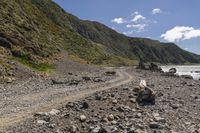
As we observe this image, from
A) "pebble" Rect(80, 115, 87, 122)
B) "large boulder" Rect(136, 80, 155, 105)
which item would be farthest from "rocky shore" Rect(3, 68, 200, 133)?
"large boulder" Rect(136, 80, 155, 105)

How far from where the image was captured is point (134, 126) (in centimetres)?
2202

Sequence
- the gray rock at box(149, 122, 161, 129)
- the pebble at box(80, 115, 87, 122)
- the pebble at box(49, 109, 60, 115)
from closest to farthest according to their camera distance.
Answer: the gray rock at box(149, 122, 161, 129)
the pebble at box(80, 115, 87, 122)
the pebble at box(49, 109, 60, 115)

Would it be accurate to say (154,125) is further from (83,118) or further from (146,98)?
(146,98)

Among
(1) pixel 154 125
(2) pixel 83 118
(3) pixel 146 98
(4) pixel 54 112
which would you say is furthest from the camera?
(3) pixel 146 98

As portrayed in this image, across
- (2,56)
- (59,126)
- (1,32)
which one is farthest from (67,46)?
(59,126)

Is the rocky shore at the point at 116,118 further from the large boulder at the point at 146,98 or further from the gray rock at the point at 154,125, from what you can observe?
the large boulder at the point at 146,98

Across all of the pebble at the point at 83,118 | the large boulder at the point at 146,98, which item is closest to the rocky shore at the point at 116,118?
the pebble at the point at 83,118

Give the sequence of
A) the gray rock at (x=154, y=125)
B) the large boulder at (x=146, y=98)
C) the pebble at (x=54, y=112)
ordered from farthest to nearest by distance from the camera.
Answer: the large boulder at (x=146, y=98) → the pebble at (x=54, y=112) → the gray rock at (x=154, y=125)

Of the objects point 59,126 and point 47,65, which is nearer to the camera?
point 59,126

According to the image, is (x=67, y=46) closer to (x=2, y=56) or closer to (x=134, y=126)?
(x=2, y=56)

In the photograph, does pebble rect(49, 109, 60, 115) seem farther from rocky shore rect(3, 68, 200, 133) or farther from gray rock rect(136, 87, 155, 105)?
gray rock rect(136, 87, 155, 105)

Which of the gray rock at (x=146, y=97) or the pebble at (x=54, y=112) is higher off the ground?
the gray rock at (x=146, y=97)

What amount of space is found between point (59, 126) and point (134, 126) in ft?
14.6

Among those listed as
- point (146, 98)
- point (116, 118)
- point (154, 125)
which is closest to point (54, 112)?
point (116, 118)
